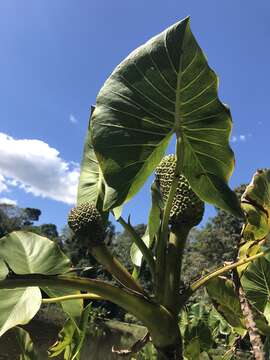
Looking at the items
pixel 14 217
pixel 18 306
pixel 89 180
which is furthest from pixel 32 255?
pixel 14 217

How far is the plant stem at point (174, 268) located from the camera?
68 cm

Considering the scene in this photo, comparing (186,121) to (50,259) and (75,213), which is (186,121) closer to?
(75,213)

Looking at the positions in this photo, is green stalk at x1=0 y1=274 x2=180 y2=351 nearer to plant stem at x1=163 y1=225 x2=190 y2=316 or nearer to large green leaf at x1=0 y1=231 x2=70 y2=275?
plant stem at x1=163 y1=225 x2=190 y2=316

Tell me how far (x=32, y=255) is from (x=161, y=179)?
28 cm

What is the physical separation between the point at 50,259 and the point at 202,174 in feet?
1.08

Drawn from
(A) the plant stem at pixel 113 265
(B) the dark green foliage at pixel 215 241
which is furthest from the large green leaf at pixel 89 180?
(B) the dark green foliage at pixel 215 241

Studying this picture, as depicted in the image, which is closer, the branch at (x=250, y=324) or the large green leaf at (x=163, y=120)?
the large green leaf at (x=163, y=120)

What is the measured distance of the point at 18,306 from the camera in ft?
2.40

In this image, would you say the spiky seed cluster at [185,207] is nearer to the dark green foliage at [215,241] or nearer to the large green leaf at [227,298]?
the large green leaf at [227,298]

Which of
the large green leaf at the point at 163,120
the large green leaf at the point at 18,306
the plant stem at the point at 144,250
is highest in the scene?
the large green leaf at the point at 163,120

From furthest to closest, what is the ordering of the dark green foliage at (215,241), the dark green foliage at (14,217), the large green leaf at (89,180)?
the dark green foliage at (14,217) → the dark green foliage at (215,241) → the large green leaf at (89,180)

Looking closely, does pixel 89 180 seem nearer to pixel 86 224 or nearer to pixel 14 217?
pixel 86 224

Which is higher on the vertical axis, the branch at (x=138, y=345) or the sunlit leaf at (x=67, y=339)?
the sunlit leaf at (x=67, y=339)

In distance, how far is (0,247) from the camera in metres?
0.87
